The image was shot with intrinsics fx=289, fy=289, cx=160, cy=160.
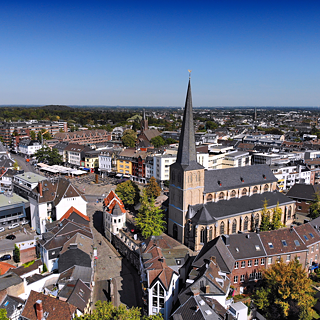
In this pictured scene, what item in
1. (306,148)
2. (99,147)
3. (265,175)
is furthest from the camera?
(99,147)

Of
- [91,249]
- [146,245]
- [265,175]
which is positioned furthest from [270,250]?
[91,249]

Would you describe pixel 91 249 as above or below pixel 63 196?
below

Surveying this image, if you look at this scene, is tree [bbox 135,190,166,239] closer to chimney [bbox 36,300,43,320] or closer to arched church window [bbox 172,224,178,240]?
arched church window [bbox 172,224,178,240]

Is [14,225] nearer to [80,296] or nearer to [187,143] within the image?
[80,296]

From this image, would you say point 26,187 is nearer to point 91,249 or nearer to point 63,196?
point 63,196

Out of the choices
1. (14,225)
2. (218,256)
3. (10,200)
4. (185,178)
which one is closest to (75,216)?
(14,225)

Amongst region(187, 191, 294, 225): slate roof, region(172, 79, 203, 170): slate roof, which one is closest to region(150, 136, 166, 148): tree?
region(187, 191, 294, 225): slate roof
